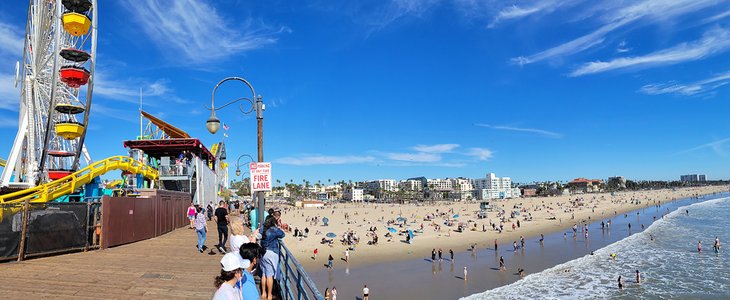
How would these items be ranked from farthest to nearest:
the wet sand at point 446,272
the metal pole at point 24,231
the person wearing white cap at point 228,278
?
the wet sand at point 446,272 → the metal pole at point 24,231 → the person wearing white cap at point 228,278

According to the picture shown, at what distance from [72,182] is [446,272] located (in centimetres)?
2331

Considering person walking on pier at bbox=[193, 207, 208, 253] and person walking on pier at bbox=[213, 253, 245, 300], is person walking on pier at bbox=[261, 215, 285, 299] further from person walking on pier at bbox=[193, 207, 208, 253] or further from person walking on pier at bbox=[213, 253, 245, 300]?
person walking on pier at bbox=[193, 207, 208, 253]

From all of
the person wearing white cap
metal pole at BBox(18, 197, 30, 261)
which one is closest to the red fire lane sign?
the person wearing white cap

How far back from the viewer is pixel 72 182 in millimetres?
17484

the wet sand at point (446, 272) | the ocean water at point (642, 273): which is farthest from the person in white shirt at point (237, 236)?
the ocean water at point (642, 273)

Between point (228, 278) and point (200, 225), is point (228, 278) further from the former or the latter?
point (200, 225)

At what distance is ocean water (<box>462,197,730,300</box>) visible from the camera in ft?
76.2

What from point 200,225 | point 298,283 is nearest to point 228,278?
point 298,283

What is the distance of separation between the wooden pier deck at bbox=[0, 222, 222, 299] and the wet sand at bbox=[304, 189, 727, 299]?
14.5 m

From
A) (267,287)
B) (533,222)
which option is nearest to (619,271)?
(267,287)

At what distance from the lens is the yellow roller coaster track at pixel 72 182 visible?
15391mm

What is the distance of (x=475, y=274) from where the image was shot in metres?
28.9

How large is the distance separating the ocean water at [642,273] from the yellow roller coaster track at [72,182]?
20355 millimetres

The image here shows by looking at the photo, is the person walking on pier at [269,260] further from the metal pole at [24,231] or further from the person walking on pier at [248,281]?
the metal pole at [24,231]
